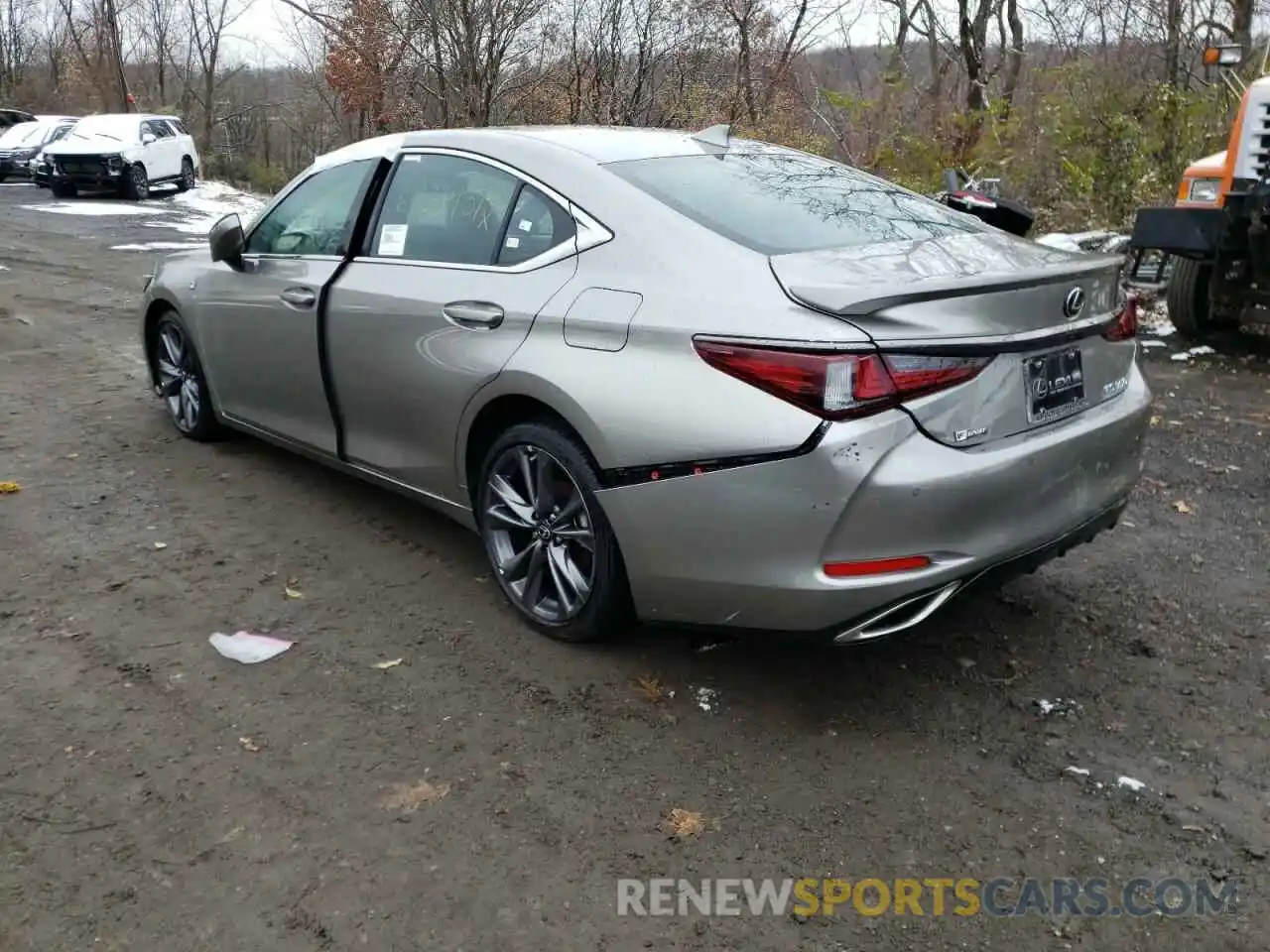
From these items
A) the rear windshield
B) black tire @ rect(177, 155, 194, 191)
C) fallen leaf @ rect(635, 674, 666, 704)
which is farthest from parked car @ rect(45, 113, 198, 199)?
fallen leaf @ rect(635, 674, 666, 704)

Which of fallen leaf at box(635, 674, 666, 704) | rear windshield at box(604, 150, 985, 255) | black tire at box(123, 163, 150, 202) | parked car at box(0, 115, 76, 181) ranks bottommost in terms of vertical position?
fallen leaf at box(635, 674, 666, 704)

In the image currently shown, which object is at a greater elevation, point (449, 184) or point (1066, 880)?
point (449, 184)

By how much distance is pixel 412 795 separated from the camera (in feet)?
9.32

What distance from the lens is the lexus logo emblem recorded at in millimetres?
3146

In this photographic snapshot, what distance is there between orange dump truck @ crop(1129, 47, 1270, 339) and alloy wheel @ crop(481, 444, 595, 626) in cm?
564

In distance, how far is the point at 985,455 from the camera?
288 centimetres

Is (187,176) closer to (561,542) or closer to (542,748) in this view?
(561,542)

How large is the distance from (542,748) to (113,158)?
2158cm

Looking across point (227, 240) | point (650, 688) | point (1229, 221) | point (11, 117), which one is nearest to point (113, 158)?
point (11, 117)

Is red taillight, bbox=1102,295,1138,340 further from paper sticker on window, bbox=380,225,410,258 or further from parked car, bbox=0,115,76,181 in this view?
parked car, bbox=0,115,76,181

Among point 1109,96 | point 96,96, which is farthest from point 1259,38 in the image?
point 96,96

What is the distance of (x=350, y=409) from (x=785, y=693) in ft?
6.70

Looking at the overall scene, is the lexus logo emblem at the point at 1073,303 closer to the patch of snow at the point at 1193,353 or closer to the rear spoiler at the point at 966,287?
the rear spoiler at the point at 966,287

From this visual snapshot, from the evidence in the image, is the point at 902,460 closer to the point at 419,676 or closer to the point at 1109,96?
the point at 419,676
